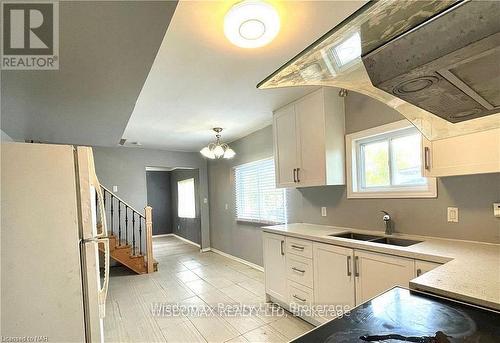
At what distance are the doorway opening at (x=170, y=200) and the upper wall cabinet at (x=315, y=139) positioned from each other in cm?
512

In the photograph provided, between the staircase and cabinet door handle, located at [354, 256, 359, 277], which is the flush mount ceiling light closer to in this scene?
cabinet door handle, located at [354, 256, 359, 277]

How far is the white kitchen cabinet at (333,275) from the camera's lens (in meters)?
2.13

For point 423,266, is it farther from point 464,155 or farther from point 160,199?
point 160,199

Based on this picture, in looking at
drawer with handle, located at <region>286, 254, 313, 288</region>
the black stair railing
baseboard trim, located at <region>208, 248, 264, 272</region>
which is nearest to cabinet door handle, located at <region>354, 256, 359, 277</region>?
drawer with handle, located at <region>286, 254, 313, 288</region>

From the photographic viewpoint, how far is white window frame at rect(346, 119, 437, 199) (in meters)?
2.18

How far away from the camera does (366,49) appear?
717mm

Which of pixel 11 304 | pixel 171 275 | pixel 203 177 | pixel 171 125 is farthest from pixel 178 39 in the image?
pixel 203 177

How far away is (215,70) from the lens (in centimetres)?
215

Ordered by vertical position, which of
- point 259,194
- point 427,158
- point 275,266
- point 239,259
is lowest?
point 239,259

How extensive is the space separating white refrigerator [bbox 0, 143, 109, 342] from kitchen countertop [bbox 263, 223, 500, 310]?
1.75 metres

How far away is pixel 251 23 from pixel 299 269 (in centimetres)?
225

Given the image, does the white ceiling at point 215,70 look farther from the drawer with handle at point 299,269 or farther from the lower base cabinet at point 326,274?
the drawer with handle at point 299,269

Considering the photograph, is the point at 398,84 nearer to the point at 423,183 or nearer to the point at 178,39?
the point at 178,39

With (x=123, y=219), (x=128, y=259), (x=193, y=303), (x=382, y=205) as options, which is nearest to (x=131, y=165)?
(x=123, y=219)
